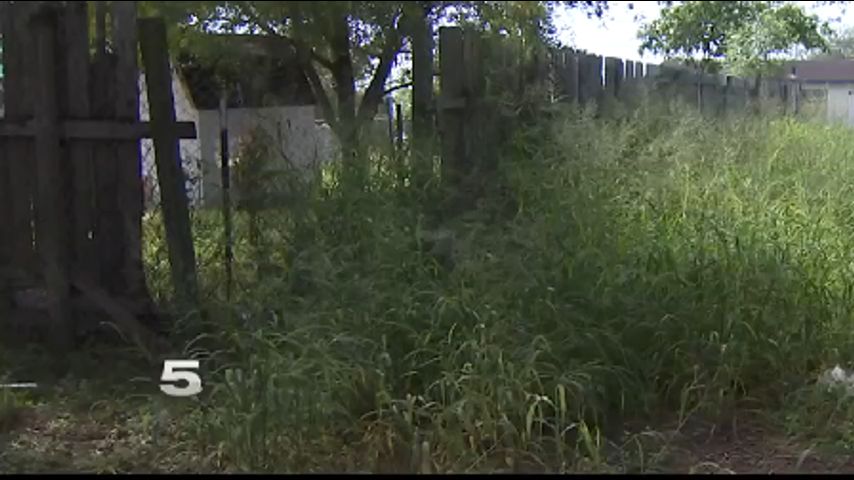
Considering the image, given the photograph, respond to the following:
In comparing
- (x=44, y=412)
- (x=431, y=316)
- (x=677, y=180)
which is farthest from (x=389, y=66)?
(x=44, y=412)

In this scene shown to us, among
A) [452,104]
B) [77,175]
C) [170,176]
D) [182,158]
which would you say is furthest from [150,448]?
[452,104]

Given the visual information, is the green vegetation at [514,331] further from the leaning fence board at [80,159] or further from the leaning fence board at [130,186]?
the leaning fence board at [80,159]

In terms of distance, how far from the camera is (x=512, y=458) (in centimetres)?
372

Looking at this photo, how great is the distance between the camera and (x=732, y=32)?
7121mm

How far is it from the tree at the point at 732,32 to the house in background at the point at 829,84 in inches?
39.2

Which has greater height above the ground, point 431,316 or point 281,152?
Result: point 281,152

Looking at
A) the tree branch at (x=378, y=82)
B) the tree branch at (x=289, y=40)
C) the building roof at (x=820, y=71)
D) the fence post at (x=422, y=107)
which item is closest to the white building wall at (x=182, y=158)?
the tree branch at (x=289, y=40)

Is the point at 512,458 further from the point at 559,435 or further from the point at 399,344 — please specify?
the point at 399,344

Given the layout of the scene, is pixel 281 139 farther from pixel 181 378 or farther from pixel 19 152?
pixel 181 378

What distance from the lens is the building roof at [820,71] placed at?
1468 centimetres

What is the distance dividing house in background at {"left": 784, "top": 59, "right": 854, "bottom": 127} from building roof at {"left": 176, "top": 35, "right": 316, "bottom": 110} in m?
9.78

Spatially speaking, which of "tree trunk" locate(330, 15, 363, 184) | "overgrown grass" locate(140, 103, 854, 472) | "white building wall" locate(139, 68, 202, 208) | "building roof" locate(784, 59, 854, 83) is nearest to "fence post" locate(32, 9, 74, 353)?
"white building wall" locate(139, 68, 202, 208)

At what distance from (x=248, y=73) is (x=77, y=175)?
137cm

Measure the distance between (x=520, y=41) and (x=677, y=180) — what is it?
1454mm
